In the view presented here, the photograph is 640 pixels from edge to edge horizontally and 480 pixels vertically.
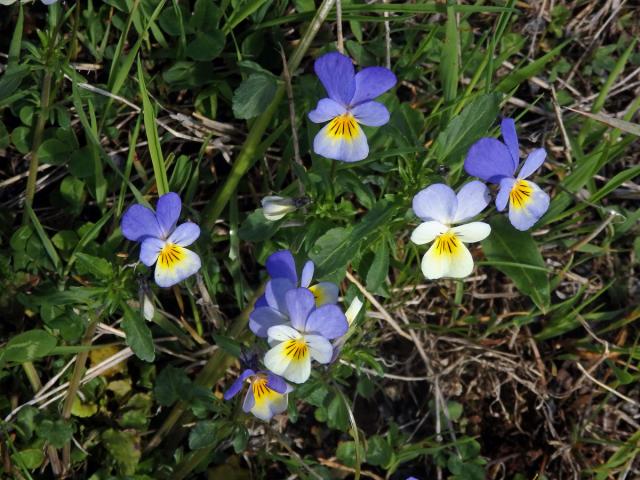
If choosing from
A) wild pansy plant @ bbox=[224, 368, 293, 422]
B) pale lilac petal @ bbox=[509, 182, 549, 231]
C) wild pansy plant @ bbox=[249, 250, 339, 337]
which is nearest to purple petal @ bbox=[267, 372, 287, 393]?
wild pansy plant @ bbox=[224, 368, 293, 422]

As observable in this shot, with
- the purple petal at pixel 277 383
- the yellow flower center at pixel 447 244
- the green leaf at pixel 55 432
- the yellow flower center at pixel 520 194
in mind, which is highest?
the yellow flower center at pixel 520 194

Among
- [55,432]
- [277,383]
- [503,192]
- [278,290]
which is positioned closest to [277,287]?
[278,290]

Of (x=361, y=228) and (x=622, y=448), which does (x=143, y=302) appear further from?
(x=622, y=448)

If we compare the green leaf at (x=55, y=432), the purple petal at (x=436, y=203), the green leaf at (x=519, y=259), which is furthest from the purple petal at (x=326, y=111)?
the green leaf at (x=55, y=432)

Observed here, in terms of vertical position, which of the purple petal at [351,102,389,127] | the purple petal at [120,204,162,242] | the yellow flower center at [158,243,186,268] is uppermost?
the purple petal at [351,102,389,127]

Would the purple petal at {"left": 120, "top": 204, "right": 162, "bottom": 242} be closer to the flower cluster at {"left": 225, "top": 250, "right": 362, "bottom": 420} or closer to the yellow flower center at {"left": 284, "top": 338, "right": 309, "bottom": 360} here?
the flower cluster at {"left": 225, "top": 250, "right": 362, "bottom": 420}

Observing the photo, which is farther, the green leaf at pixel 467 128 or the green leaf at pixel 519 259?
the green leaf at pixel 519 259

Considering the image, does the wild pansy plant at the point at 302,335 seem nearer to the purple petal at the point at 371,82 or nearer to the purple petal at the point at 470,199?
the purple petal at the point at 470,199
